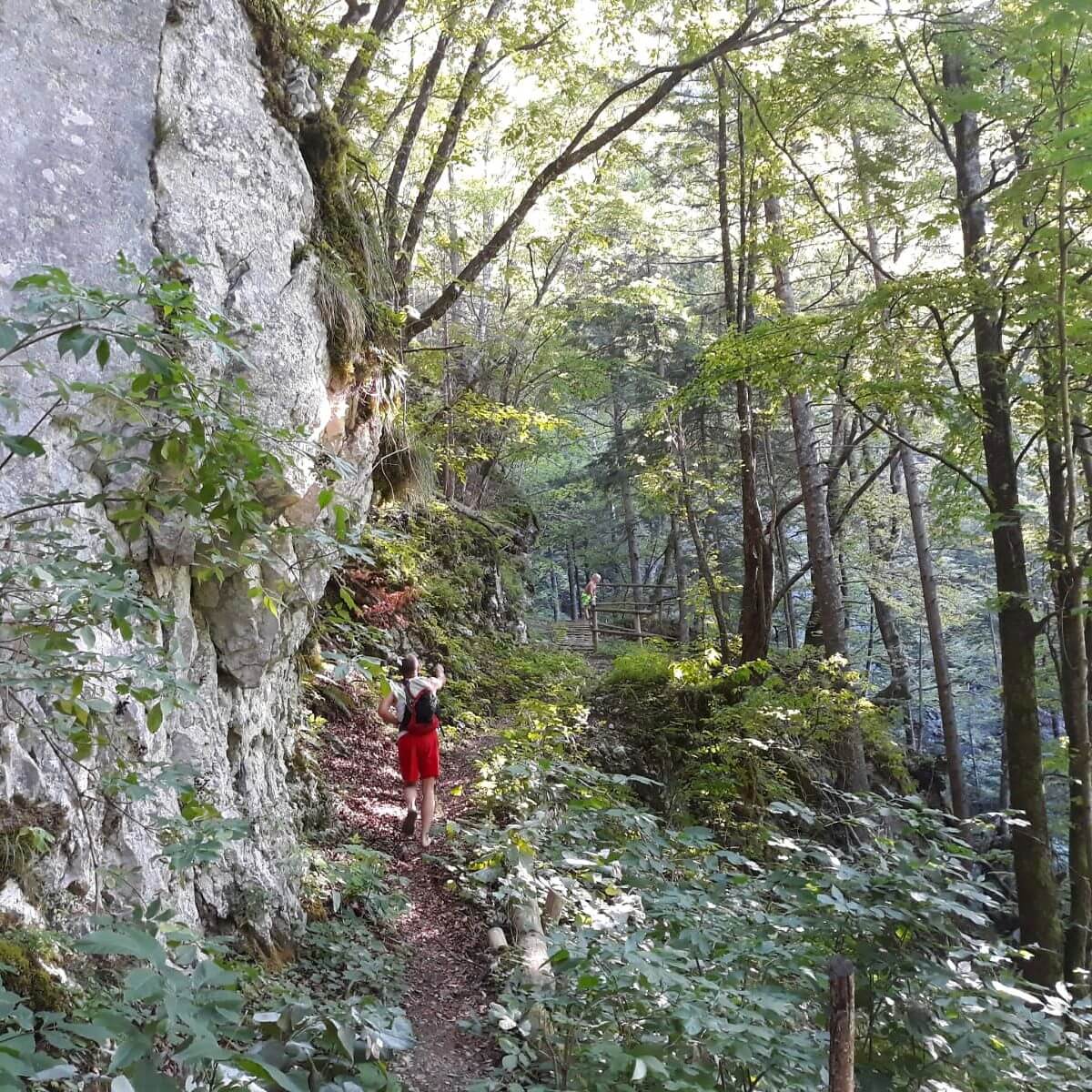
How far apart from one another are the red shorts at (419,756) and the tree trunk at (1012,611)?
4.71 meters

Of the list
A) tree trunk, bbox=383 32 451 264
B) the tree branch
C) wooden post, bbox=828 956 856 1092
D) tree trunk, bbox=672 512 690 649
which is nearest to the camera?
wooden post, bbox=828 956 856 1092

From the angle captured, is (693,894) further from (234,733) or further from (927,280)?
(927,280)

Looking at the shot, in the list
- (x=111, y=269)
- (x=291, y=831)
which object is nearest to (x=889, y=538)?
(x=291, y=831)

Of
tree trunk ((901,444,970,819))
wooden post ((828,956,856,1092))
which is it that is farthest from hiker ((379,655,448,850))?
tree trunk ((901,444,970,819))

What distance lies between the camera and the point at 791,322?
6.81 metres

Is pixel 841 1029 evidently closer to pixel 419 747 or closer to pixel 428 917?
pixel 428 917

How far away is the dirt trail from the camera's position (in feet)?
12.4

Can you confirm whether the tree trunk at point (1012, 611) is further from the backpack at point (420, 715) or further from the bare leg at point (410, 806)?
the bare leg at point (410, 806)

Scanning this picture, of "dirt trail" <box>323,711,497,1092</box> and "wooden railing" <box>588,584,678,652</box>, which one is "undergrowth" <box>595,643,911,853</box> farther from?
"wooden railing" <box>588,584,678,652</box>

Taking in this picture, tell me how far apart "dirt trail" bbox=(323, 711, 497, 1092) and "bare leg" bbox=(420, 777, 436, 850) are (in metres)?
0.09

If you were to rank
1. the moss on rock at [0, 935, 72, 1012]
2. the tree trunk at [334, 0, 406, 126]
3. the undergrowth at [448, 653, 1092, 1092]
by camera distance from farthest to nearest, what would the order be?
1. the tree trunk at [334, 0, 406, 126]
2. the undergrowth at [448, 653, 1092, 1092]
3. the moss on rock at [0, 935, 72, 1012]

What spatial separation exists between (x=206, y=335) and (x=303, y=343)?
8.97ft

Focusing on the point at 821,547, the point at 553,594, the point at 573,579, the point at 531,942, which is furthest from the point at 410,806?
the point at 553,594

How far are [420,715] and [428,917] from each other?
161 centimetres
